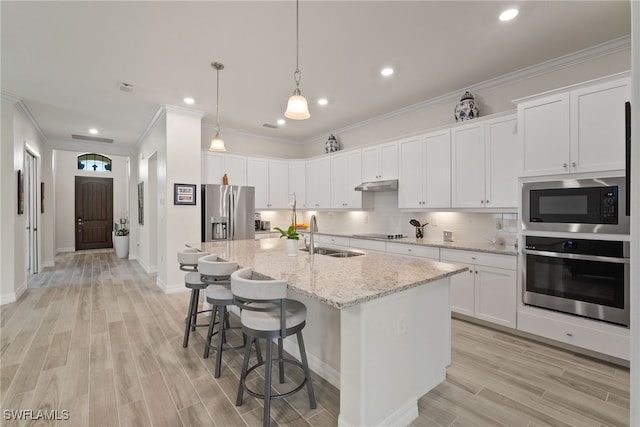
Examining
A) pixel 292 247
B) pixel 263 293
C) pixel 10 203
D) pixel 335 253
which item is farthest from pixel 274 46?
pixel 10 203

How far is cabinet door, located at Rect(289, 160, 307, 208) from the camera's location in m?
6.26

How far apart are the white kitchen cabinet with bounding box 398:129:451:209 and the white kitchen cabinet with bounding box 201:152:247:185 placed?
2.89 metres

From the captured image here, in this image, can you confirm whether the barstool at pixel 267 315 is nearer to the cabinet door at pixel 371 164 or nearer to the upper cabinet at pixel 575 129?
the upper cabinet at pixel 575 129

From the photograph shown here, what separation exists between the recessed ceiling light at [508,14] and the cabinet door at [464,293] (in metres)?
2.39

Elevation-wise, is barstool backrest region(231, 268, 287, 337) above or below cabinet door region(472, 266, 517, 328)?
above

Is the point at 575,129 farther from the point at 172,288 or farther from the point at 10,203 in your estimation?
the point at 10,203

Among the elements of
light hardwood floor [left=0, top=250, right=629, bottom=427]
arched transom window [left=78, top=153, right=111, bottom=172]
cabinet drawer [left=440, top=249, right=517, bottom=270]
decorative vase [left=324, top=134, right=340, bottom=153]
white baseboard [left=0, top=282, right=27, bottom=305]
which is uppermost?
arched transom window [left=78, top=153, right=111, bottom=172]

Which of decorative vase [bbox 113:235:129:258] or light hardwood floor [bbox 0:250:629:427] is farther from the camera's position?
decorative vase [bbox 113:235:129:258]

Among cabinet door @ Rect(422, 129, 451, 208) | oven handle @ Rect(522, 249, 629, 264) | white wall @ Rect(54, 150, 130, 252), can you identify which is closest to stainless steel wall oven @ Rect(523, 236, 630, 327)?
oven handle @ Rect(522, 249, 629, 264)

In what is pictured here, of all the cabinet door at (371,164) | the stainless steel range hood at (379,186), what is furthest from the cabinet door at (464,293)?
the cabinet door at (371,164)

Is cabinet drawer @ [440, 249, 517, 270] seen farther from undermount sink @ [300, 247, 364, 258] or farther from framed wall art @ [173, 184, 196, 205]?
framed wall art @ [173, 184, 196, 205]

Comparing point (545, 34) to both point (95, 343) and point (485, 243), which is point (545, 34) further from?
point (95, 343)

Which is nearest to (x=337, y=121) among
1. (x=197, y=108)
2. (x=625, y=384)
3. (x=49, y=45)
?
(x=197, y=108)

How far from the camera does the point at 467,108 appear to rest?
375 centimetres
